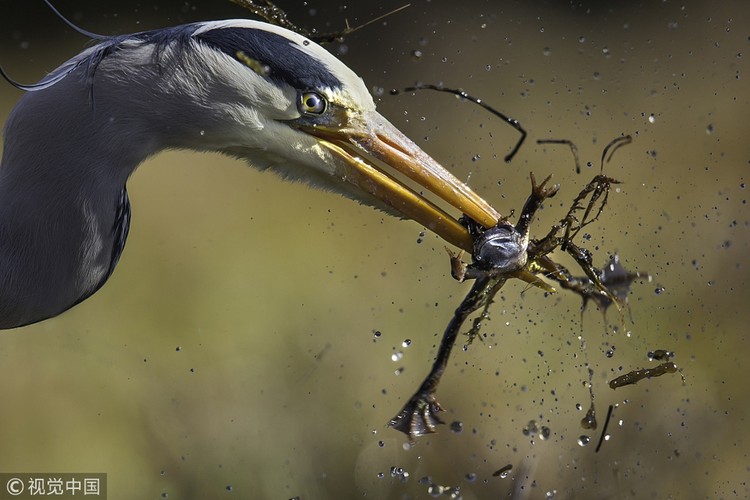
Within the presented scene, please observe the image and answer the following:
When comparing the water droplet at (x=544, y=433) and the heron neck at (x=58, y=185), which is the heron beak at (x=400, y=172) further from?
the water droplet at (x=544, y=433)

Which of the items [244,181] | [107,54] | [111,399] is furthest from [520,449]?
[107,54]

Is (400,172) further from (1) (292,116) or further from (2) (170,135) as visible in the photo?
(2) (170,135)

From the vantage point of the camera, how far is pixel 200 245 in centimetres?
333

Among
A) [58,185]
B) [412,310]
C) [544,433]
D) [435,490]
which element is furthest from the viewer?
[412,310]

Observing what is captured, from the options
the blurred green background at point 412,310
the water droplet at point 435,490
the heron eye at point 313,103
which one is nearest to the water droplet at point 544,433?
the blurred green background at point 412,310

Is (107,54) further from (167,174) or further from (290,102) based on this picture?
(167,174)

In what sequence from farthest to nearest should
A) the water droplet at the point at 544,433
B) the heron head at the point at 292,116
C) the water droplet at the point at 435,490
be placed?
the water droplet at the point at 544,433, the water droplet at the point at 435,490, the heron head at the point at 292,116

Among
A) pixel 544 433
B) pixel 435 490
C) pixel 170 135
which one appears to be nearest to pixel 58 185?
pixel 170 135

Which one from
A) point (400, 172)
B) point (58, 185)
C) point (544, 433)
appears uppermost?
point (400, 172)

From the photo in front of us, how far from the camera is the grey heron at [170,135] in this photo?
1260mm

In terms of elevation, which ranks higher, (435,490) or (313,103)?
(313,103)

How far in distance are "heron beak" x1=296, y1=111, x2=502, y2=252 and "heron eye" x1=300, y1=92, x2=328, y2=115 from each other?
0.12 ft

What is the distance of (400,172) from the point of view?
4.40 ft

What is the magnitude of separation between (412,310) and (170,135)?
186cm
